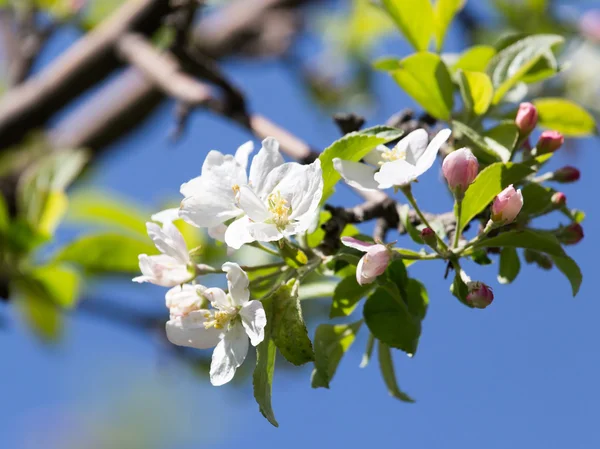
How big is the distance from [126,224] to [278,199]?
45.9 inches

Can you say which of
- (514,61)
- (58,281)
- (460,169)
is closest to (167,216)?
(460,169)

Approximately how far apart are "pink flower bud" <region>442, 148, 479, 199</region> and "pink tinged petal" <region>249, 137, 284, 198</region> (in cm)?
21

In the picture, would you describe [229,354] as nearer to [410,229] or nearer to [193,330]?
[193,330]

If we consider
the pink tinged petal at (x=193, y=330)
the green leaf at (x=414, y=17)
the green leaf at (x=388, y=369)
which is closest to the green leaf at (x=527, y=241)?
the green leaf at (x=388, y=369)

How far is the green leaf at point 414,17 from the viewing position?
52.2 inches

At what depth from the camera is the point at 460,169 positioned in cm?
96

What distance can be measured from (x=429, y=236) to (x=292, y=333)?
206mm

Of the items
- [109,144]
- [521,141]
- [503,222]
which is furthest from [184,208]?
[109,144]

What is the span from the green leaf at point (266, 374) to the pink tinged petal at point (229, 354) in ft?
0.09

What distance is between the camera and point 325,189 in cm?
101

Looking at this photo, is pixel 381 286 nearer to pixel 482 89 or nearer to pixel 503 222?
pixel 503 222

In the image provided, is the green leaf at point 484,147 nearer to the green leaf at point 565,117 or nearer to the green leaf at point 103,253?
the green leaf at point 565,117

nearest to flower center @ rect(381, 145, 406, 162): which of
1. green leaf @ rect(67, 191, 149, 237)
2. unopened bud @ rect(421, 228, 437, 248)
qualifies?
unopened bud @ rect(421, 228, 437, 248)

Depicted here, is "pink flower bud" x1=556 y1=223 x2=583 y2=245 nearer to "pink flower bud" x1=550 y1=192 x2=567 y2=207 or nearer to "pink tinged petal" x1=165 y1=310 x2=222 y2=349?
"pink flower bud" x1=550 y1=192 x2=567 y2=207
